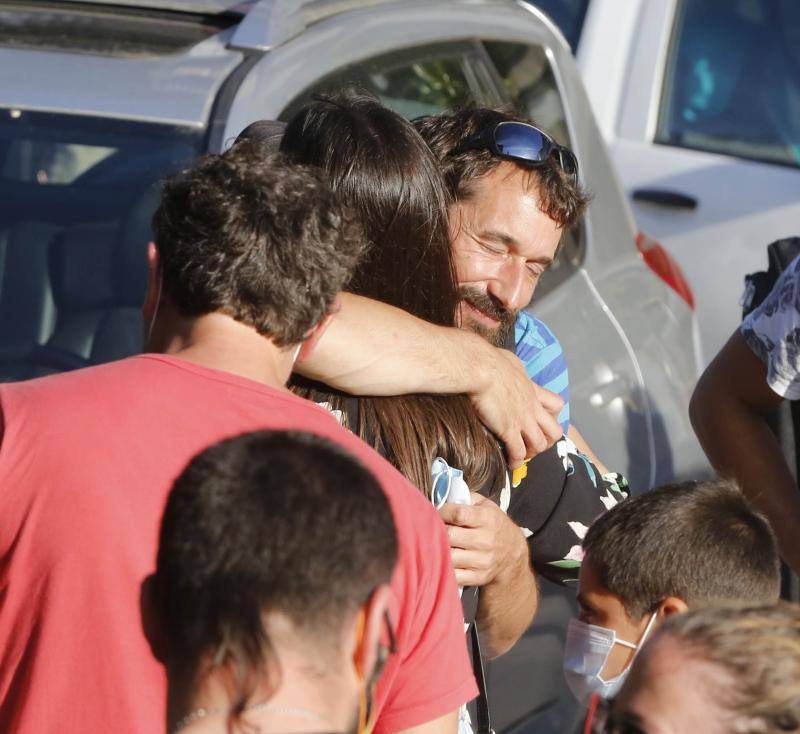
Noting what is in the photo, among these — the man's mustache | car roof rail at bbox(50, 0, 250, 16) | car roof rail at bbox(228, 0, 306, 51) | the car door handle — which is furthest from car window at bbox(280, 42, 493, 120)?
the car door handle

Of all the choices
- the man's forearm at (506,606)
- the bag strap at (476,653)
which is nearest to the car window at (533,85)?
the man's forearm at (506,606)

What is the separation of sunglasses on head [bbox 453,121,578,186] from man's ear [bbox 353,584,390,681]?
1.45 m

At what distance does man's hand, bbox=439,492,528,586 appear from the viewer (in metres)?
2.06

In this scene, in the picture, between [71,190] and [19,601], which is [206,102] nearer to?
[71,190]

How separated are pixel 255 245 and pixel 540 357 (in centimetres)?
116

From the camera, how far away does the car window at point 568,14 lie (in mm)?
5805

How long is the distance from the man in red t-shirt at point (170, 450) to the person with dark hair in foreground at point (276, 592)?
4.6 inches

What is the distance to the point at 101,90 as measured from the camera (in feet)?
9.28

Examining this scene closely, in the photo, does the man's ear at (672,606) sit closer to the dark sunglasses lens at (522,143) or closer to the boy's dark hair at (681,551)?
the boy's dark hair at (681,551)

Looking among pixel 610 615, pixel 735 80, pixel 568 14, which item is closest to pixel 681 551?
pixel 610 615

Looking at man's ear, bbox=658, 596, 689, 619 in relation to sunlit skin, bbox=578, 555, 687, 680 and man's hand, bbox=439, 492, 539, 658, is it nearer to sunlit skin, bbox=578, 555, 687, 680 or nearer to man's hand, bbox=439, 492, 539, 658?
sunlit skin, bbox=578, 555, 687, 680

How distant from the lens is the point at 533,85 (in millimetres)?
4438

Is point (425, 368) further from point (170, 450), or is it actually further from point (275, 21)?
point (275, 21)

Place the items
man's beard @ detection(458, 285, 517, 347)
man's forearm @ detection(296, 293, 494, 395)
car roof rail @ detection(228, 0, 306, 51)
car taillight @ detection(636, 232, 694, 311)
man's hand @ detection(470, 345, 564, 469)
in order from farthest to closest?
1. car taillight @ detection(636, 232, 694, 311)
2. car roof rail @ detection(228, 0, 306, 51)
3. man's beard @ detection(458, 285, 517, 347)
4. man's hand @ detection(470, 345, 564, 469)
5. man's forearm @ detection(296, 293, 494, 395)
